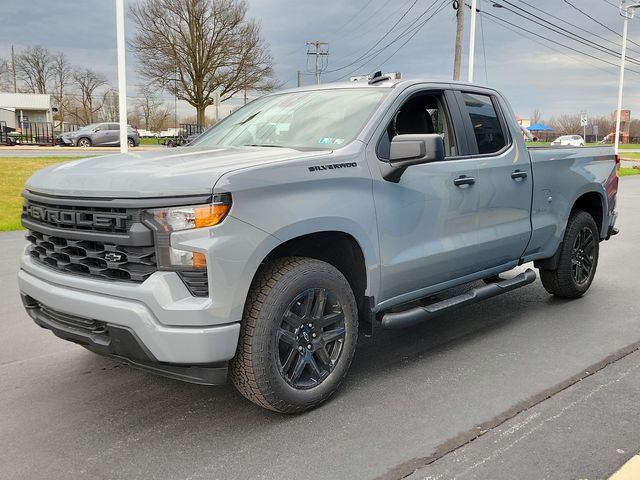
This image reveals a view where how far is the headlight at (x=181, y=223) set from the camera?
2.98 meters

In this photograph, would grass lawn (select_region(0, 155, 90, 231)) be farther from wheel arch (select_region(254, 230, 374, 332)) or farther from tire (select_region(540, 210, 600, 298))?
tire (select_region(540, 210, 600, 298))

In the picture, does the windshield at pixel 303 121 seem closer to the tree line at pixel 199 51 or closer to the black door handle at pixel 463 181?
the black door handle at pixel 463 181

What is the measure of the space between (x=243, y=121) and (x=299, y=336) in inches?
80.5

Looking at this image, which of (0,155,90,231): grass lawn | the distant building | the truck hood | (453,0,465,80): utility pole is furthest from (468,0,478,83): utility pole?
the distant building

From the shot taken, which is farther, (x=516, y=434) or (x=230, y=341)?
(x=516, y=434)

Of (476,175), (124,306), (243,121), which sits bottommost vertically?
(124,306)

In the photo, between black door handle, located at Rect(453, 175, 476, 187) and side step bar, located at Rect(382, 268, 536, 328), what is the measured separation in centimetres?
83

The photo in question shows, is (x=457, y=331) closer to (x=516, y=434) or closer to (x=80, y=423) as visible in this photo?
(x=516, y=434)

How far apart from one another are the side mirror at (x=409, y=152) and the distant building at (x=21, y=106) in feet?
218

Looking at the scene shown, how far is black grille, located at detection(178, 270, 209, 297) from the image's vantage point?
2990mm

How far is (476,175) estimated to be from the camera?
455 centimetres

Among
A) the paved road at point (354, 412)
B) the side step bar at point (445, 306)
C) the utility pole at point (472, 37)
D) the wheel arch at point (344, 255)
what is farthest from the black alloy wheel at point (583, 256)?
the utility pole at point (472, 37)

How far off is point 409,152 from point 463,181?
862 millimetres

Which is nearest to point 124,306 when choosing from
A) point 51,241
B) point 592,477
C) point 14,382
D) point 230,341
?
point 230,341
